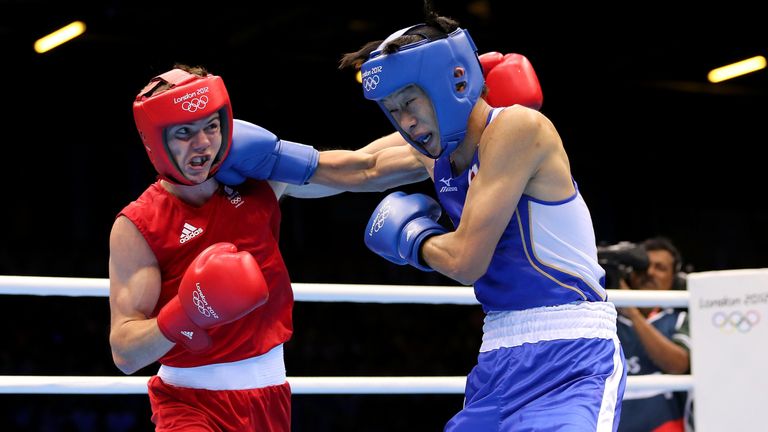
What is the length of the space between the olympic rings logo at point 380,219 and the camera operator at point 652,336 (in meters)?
1.82

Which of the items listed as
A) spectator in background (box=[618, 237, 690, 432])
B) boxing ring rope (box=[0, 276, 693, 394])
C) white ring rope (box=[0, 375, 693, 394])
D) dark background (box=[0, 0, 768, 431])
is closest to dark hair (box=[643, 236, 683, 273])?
spectator in background (box=[618, 237, 690, 432])

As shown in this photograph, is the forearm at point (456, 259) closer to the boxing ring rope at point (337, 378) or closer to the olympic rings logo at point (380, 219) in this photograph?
the olympic rings logo at point (380, 219)

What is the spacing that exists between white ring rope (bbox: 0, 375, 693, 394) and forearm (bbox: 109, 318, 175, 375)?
1.61 ft

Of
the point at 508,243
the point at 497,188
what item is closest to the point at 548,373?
the point at 508,243

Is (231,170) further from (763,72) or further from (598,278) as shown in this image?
(763,72)

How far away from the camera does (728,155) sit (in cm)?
1182

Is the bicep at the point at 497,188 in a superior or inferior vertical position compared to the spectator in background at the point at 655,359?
superior

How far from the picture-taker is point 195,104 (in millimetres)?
2240

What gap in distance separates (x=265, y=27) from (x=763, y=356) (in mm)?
7059

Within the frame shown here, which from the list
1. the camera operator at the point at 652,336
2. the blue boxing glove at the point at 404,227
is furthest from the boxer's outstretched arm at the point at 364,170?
the camera operator at the point at 652,336

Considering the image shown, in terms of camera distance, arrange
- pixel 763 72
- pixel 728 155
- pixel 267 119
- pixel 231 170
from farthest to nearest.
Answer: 1. pixel 728 155
2. pixel 763 72
3. pixel 267 119
4. pixel 231 170

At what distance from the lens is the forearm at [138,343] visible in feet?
7.18

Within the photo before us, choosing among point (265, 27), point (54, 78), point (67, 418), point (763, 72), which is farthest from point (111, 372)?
point (763, 72)

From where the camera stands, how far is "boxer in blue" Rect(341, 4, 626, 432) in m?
2.13
